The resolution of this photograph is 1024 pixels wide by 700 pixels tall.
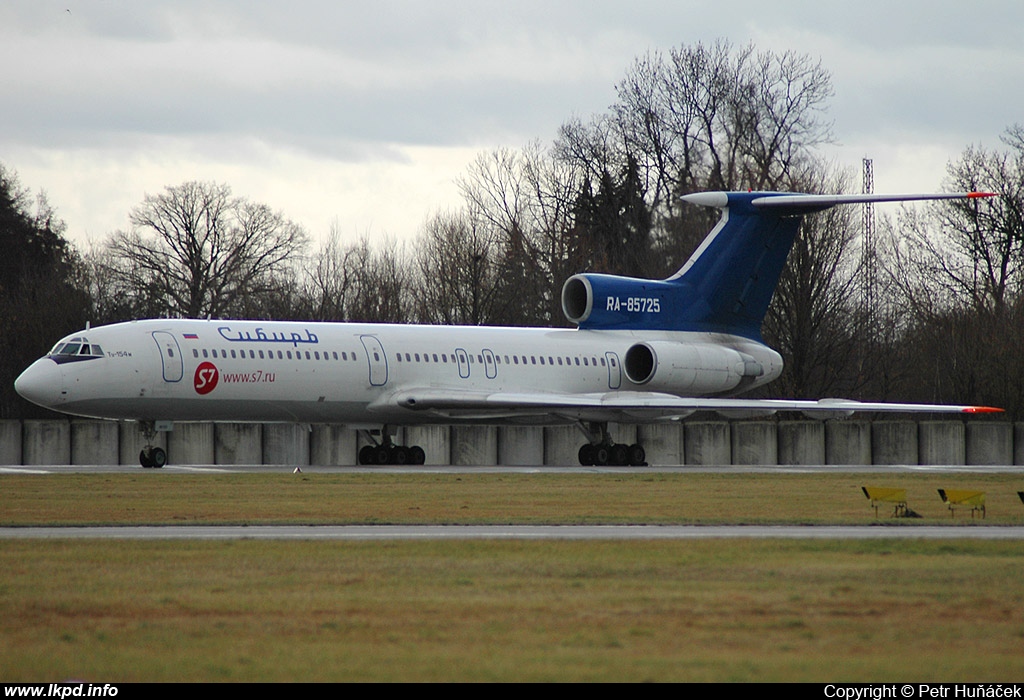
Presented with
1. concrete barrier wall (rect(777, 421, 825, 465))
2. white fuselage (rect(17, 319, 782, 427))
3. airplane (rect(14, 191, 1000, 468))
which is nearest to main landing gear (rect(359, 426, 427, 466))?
airplane (rect(14, 191, 1000, 468))

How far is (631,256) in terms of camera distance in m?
69.8

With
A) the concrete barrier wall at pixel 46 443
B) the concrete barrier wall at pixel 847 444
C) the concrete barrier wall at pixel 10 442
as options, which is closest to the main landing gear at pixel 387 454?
the concrete barrier wall at pixel 46 443

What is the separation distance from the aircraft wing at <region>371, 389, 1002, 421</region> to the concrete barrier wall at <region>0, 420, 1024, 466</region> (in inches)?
183

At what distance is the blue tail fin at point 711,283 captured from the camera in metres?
42.8

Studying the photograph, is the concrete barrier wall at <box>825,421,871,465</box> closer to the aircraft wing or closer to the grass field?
the aircraft wing

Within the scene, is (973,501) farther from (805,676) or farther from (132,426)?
(132,426)

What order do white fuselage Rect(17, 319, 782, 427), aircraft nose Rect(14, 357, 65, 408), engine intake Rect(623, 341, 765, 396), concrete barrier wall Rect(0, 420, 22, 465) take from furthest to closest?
engine intake Rect(623, 341, 765, 396) < concrete barrier wall Rect(0, 420, 22, 465) < white fuselage Rect(17, 319, 782, 427) < aircraft nose Rect(14, 357, 65, 408)

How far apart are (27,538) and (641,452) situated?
81.0 feet

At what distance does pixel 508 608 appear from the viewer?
11.5 m

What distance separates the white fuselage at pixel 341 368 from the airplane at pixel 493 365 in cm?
4

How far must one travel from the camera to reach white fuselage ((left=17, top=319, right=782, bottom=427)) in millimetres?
33531

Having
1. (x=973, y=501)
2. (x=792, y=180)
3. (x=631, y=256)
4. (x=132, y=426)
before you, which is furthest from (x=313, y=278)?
(x=973, y=501)

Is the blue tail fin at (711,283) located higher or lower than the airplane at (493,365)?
higher

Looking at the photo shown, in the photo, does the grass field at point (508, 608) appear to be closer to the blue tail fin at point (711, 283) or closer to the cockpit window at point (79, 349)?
the cockpit window at point (79, 349)
